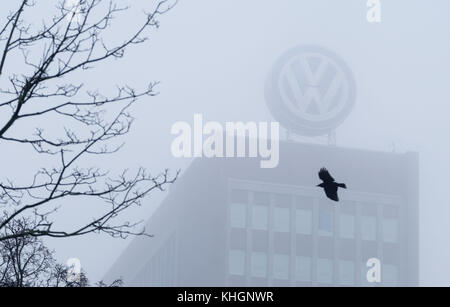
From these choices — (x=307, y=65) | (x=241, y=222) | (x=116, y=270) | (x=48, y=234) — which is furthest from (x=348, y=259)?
(x=48, y=234)

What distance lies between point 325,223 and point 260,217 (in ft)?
21.4

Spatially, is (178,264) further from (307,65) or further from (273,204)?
(307,65)

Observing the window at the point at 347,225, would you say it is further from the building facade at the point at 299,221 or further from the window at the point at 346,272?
the window at the point at 346,272

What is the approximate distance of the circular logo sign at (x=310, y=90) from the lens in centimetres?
9781

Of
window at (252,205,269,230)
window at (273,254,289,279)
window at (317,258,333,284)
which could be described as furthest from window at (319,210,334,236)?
A: window at (252,205,269,230)

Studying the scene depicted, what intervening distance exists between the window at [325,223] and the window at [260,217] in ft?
17.6

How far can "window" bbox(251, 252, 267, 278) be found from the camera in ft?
314

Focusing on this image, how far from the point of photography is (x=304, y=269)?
98.0m

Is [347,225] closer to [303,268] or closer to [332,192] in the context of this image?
[303,268]

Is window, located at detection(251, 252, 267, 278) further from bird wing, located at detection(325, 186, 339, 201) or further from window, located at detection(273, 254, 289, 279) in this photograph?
bird wing, located at detection(325, 186, 339, 201)

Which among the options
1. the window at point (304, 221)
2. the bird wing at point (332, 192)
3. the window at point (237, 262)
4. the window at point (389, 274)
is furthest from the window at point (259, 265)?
the bird wing at point (332, 192)

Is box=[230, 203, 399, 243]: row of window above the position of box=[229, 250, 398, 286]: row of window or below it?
above

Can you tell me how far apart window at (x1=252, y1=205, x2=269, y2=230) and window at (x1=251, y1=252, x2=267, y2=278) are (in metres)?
2.43
